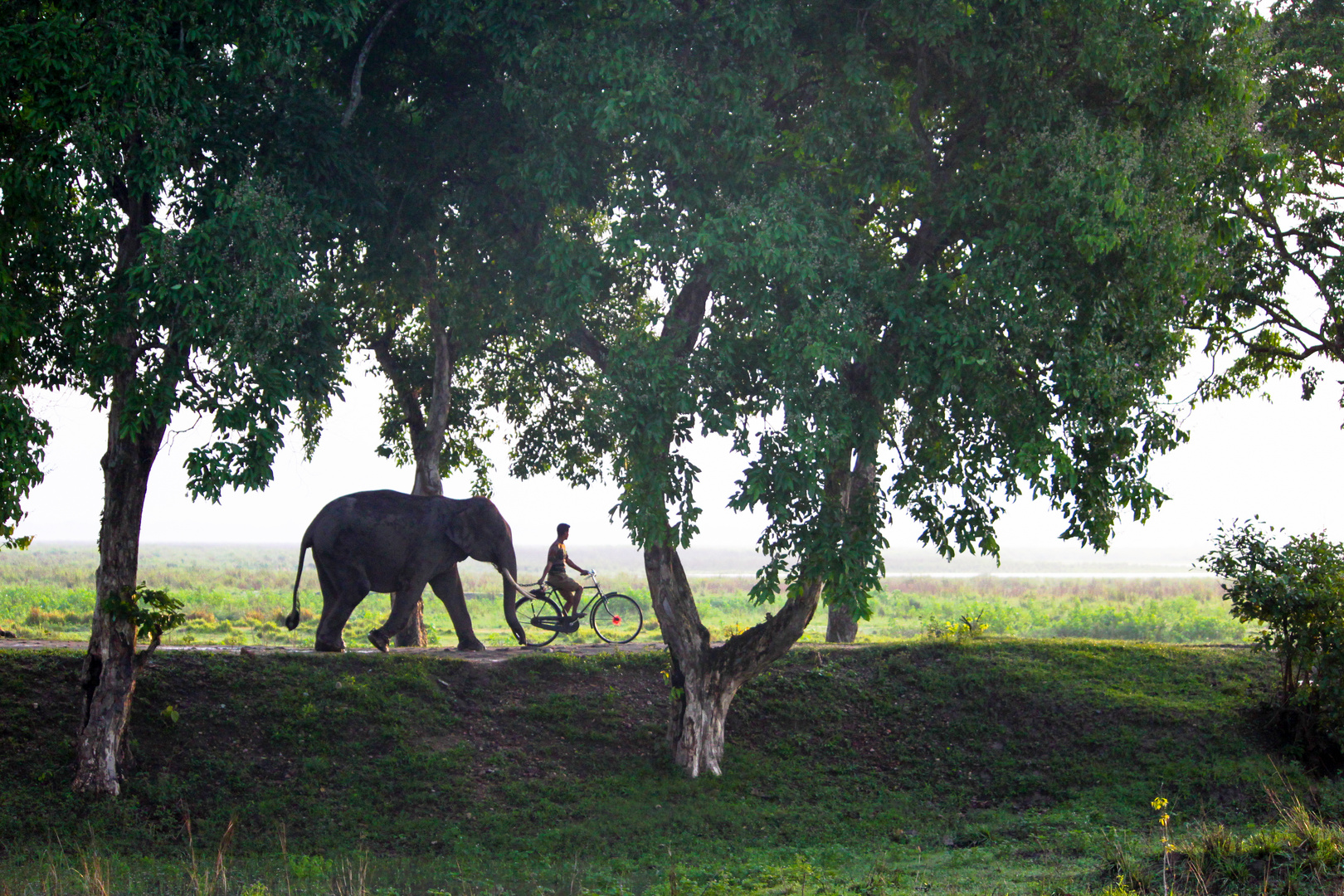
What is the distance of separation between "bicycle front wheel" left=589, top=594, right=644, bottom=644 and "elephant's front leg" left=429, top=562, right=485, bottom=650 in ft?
7.46

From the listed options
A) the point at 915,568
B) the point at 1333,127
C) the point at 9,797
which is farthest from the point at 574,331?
the point at 915,568

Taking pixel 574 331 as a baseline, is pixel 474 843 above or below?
below

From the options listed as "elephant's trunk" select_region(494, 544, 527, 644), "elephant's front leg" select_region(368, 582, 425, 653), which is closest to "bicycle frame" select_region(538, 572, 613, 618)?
"elephant's trunk" select_region(494, 544, 527, 644)

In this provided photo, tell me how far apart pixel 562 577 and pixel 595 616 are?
1.31m

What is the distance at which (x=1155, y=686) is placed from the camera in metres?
17.3

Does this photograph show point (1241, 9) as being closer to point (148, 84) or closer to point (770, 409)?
point (770, 409)

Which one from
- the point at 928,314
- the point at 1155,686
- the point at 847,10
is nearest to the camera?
the point at 928,314

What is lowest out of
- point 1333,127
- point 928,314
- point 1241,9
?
point 928,314

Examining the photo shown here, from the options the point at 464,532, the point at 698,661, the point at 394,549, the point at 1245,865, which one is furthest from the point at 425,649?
the point at 1245,865

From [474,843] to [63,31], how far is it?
30.0ft

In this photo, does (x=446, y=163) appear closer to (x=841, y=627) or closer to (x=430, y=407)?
(x=430, y=407)

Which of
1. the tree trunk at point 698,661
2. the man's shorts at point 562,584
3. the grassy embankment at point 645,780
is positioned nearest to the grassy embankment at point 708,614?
the man's shorts at point 562,584

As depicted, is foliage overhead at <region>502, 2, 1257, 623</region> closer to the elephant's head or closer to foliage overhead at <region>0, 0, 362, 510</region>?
foliage overhead at <region>0, 0, 362, 510</region>

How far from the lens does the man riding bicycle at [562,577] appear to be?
17938 millimetres
